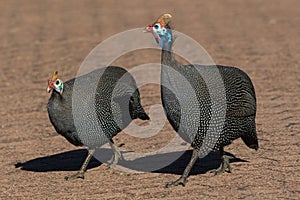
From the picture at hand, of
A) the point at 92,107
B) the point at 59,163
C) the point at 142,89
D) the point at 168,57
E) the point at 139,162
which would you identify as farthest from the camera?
the point at 142,89

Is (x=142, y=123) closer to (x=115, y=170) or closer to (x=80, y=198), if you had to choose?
(x=115, y=170)

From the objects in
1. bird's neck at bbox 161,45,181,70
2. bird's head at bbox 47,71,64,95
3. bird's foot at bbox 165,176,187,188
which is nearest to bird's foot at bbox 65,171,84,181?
bird's head at bbox 47,71,64,95

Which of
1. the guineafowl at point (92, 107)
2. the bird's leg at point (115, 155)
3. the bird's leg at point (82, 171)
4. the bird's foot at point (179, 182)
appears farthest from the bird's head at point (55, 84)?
the bird's foot at point (179, 182)

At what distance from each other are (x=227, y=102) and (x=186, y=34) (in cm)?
580

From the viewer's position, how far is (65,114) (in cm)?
621

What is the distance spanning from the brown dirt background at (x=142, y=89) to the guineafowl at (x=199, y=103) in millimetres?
412

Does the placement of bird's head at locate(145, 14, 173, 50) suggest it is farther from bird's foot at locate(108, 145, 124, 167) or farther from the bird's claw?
bird's foot at locate(108, 145, 124, 167)

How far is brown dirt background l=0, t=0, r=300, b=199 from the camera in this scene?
602 centimetres

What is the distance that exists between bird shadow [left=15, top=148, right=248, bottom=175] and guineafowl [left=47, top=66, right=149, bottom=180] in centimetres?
38

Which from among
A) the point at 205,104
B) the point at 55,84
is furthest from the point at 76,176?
the point at 205,104

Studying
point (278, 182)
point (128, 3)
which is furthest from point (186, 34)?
point (278, 182)

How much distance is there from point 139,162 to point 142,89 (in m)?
2.28

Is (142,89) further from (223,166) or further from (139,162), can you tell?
(223,166)

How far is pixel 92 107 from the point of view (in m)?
6.32
